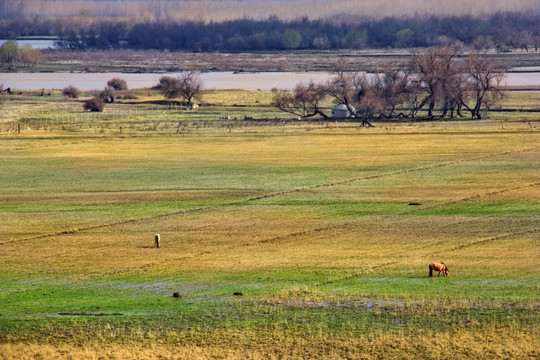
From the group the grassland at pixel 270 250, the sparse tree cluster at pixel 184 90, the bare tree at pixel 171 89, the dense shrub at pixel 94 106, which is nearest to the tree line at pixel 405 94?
the sparse tree cluster at pixel 184 90

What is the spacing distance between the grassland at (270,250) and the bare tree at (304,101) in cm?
3116

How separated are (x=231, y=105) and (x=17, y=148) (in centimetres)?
4980

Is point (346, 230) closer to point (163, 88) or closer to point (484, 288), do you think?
point (484, 288)

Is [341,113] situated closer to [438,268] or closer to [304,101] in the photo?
[304,101]

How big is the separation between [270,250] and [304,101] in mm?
73757

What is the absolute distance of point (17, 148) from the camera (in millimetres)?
76438

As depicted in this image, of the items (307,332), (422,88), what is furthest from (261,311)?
(422,88)

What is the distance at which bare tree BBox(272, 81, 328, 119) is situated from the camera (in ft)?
357

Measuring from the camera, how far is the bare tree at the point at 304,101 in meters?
109

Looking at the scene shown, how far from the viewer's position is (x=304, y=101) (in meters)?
108

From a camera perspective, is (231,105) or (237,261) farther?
(231,105)

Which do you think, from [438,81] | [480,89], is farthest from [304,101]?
[480,89]

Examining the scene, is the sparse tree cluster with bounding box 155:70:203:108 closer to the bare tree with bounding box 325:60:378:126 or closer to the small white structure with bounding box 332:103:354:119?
the bare tree with bounding box 325:60:378:126

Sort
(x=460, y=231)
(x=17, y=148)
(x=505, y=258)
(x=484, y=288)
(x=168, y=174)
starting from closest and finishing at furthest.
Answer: (x=484, y=288)
(x=505, y=258)
(x=460, y=231)
(x=168, y=174)
(x=17, y=148)
